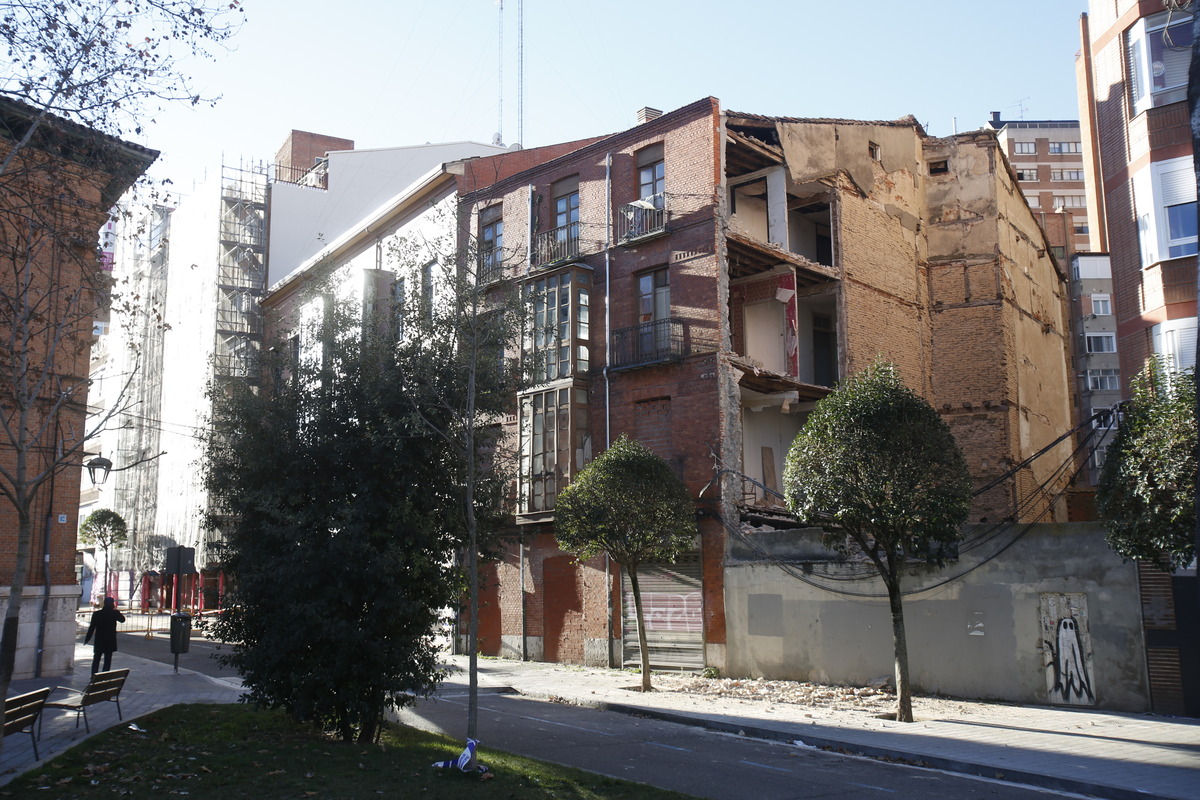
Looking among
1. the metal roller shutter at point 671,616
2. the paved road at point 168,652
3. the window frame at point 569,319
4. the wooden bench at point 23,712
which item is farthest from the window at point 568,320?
the wooden bench at point 23,712

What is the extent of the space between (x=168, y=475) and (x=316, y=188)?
708 inches

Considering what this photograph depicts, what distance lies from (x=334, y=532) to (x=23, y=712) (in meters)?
3.57

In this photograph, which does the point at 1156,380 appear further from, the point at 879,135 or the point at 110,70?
the point at 879,135

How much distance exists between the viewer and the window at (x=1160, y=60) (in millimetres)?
18888

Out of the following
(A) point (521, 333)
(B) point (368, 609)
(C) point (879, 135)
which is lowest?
(B) point (368, 609)

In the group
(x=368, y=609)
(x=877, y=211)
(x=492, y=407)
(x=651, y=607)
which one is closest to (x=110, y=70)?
(x=492, y=407)

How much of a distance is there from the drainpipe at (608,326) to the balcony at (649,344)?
0.28 meters

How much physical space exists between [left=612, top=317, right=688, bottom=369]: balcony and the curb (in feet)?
30.1

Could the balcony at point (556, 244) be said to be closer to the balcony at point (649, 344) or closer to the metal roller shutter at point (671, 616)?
the balcony at point (649, 344)

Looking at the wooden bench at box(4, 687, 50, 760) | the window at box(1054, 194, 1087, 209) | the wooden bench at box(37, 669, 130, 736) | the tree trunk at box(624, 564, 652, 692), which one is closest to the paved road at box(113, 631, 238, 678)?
the wooden bench at box(37, 669, 130, 736)

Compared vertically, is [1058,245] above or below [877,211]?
above

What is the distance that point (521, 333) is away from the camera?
12.7 metres

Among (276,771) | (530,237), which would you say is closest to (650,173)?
(530,237)

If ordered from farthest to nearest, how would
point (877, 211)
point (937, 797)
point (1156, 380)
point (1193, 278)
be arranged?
point (877, 211) < point (1193, 278) < point (1156, 380) < point (937, 797)
